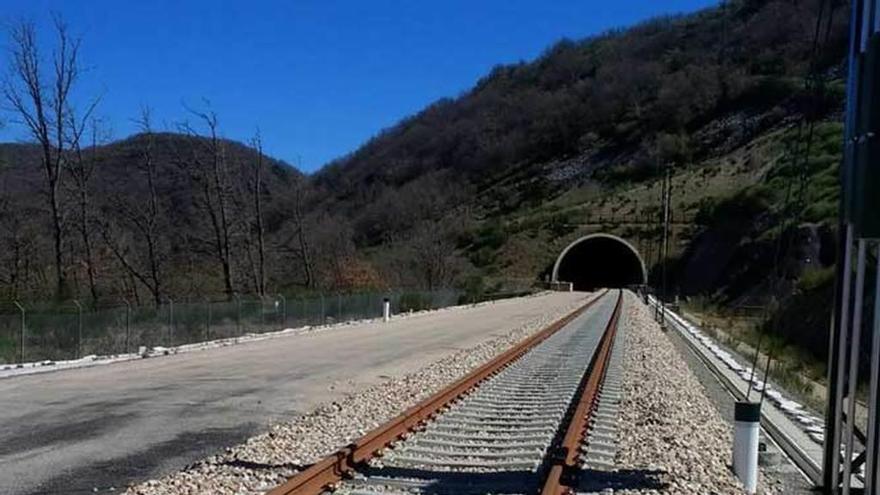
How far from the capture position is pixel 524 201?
159750 millimetres

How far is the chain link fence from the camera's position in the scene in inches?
905

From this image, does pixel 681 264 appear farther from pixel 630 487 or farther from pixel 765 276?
pixel 630 487

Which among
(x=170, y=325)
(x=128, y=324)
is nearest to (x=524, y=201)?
(x=170, y=325)

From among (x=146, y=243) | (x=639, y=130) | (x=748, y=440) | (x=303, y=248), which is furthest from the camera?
(x=639, y=130)

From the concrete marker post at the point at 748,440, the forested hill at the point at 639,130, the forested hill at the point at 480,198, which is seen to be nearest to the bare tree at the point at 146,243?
the forested hill at the point at 480,198

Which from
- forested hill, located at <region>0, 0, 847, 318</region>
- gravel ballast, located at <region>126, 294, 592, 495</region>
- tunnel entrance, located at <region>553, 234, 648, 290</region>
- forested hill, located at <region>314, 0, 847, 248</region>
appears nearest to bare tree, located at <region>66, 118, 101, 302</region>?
forested hill, located at <region>0, 0, 847, 318</region>

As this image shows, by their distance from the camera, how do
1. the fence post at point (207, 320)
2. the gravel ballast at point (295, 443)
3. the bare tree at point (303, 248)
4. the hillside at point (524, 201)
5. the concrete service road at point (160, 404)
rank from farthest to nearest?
the bare tree at point (303, 248), the hillside at point (524, 201), the fence post at point (207, 320), the concrete service road at point (160, 404), the gravel ballast at point (295, 443)

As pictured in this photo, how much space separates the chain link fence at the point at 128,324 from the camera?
22984mm

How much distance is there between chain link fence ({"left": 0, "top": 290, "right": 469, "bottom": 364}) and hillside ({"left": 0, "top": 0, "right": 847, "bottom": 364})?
24.0 ft

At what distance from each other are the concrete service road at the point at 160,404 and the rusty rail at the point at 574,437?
12.7 ft

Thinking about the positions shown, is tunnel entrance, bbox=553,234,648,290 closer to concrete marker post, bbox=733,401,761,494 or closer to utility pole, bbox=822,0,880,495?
concrete marker post, bbox=733,401,761,494

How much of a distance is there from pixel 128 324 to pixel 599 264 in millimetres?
94355

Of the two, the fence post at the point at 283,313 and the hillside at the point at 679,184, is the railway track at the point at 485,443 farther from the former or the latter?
the hillside at the point at 679,184

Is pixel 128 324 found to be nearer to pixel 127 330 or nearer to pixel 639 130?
pixel 127 330
